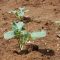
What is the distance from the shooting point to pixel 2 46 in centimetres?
321

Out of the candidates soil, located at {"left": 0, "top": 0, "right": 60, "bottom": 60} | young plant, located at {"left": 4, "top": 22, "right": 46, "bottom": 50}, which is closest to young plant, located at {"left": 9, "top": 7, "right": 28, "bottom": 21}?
soil, located at {"left": 0, "top": 0, "right": 60, "bottom": 60}

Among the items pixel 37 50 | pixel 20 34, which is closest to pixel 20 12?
pixel 20 34

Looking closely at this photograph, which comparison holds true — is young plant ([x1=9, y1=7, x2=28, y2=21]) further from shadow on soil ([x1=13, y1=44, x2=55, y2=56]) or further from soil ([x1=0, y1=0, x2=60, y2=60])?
shadow on soil ([x1=13, y1=44, x2=55, y2=56])

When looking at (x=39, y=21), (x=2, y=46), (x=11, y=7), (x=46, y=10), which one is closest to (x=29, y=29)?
(x=39, y=21)

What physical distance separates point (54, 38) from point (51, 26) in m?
0.41

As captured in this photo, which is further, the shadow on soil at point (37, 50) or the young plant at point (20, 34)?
A: the shadow on soil at point (37, 50)

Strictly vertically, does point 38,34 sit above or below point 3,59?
above

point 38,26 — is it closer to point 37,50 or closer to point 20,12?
point 20,12

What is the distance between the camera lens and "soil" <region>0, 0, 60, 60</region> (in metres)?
2.95

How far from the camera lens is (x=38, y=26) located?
12.3ft

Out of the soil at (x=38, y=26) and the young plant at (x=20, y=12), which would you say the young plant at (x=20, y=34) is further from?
the young plant at (x=20, y=12)

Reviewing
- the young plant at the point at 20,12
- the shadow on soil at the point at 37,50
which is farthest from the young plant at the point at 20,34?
the young plant at the point at 20,12

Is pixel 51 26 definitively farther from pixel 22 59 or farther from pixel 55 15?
pixel 22 59

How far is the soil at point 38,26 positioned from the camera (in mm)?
2947
